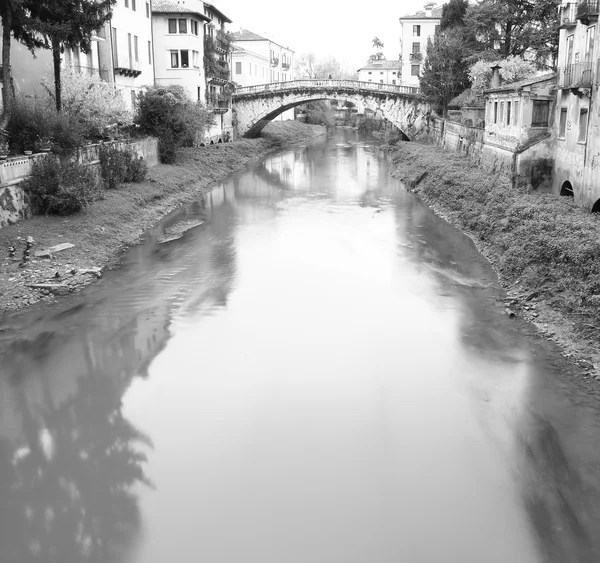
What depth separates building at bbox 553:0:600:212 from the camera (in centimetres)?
2080

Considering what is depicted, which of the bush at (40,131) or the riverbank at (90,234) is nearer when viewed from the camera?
the riverbank at (90,234)

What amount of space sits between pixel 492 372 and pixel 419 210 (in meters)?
17.5

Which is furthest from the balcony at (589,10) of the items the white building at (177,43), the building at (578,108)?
the white building at (177,43)

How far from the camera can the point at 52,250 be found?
1956cm

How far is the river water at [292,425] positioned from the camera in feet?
29.9

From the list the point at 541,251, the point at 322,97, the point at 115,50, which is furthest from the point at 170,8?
the point at 541,251

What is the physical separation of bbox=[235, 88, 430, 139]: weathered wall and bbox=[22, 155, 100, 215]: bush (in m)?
32.8

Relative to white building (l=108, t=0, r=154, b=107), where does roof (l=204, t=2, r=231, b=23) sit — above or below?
above

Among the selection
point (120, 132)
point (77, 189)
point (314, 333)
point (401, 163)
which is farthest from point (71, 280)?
point (401, 163)

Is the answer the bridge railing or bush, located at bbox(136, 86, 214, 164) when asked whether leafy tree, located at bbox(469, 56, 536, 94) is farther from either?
bush, located at bbox(136, 86, 214, 164)

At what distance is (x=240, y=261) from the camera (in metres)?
22.0

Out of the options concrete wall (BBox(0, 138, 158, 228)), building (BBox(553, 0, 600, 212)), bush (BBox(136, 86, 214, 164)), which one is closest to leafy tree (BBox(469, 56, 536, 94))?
building (BBox(553, 0, 600, 212))

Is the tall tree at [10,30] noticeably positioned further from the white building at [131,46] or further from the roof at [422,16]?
the roof at [422,16]

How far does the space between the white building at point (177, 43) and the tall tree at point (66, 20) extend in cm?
1919
